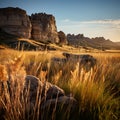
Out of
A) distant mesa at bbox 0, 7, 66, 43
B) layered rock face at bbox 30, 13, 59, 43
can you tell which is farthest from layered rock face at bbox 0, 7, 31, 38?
layered rock face at bbox 30, 13, 59, 43

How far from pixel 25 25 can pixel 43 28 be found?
40.5ft

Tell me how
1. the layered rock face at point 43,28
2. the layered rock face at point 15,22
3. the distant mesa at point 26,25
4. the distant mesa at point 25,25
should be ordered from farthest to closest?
1. the layered rock face at point 43,28
2. the distant mesa at point 25,25
3. the distant mesa at point 26,25
4. the layered rock face at point 15,22

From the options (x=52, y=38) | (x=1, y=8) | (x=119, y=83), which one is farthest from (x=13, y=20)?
(x=119, y=83)

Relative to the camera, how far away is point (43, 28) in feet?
297

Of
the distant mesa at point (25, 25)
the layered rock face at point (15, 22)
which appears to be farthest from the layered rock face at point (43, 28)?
the layered rock face at point (15, 22)

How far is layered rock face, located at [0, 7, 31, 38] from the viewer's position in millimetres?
76988

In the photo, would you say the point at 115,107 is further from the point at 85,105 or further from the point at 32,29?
the point at 32,29

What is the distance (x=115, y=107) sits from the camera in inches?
113

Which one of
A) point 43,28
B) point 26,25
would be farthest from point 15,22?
point 43,28

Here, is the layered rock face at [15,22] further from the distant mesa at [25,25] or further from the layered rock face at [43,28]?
the layered rock face at [43,28]

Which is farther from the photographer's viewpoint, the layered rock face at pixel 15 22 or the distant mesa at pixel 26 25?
the distant mesa at pixel 26 25

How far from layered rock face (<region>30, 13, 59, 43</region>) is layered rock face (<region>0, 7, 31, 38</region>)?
188 inches

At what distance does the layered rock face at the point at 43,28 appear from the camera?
278ft

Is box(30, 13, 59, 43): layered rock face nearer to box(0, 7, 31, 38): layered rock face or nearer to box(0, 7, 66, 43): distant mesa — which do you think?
box(0, 7, 66, 43): distant mesa
